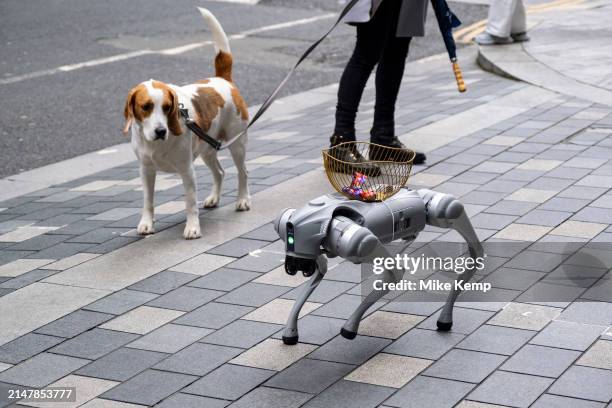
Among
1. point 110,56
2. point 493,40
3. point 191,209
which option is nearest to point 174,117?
point 191,209

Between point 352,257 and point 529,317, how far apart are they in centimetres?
97

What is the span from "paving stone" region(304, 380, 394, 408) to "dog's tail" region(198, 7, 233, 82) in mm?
2835

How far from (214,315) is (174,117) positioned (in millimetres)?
1298

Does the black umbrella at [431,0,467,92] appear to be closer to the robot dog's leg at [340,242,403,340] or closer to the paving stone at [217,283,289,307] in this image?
the paving stone at [217,283,289,307]

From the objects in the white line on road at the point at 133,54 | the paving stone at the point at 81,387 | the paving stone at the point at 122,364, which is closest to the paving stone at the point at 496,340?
the paving stone at the point at 122,364

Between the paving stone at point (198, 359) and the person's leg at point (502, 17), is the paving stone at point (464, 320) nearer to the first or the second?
the paving stone at point (198, 359)

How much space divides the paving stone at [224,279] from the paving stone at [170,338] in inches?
19.8

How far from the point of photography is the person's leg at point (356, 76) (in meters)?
6.79

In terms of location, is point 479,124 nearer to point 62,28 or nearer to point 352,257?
point 352,257

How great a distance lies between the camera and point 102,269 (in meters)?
5.33

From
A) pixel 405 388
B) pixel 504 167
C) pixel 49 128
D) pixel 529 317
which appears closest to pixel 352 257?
pixel 405 388

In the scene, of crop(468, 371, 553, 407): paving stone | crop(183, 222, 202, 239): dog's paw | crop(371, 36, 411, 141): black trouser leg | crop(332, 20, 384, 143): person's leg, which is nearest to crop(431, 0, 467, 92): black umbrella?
crop(371, 36, 411, 141): black trouser leg

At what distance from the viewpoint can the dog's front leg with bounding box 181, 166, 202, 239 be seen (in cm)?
575

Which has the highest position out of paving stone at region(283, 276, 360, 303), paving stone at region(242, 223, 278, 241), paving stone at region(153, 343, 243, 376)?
paving stone at region(153, 343, 243, 376)
